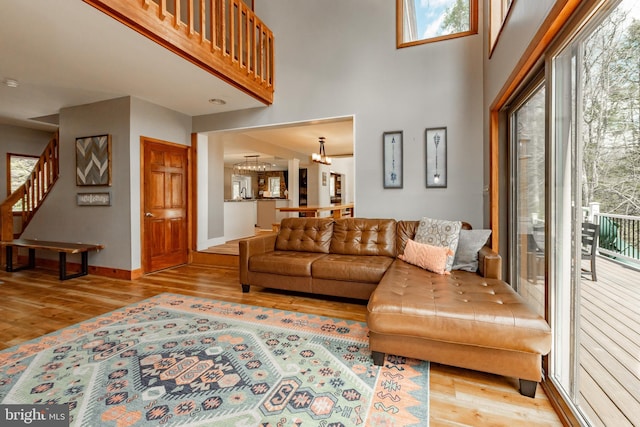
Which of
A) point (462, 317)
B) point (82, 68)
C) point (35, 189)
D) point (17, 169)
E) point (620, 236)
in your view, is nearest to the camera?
point (620, 236)

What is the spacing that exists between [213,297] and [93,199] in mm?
2602

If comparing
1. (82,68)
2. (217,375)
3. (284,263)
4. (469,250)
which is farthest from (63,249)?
(469,250)

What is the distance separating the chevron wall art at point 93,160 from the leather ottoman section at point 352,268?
10.8ft

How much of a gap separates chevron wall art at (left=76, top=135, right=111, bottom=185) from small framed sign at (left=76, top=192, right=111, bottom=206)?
0.56 feet

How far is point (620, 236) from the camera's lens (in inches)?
47.1

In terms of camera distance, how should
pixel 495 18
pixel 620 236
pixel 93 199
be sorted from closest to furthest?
pixel 620 236 < pixel 495 18 < pixel 93 199

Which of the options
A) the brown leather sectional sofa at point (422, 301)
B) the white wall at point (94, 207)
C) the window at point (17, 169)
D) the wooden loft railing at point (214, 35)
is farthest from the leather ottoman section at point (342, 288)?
the window at point (17, 169)

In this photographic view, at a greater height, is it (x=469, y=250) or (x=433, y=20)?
(x=433, y=20)

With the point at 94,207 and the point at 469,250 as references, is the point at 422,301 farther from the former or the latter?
the point at 94,207

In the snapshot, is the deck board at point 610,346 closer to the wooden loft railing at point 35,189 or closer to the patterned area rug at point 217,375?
the patterned area rug at point 217,375

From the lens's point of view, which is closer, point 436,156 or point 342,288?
point 342,288

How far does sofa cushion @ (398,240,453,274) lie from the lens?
258 cm

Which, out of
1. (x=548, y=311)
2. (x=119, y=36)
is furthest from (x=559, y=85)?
(x=119, y=36)

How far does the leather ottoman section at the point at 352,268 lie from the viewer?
2854 millimetres
